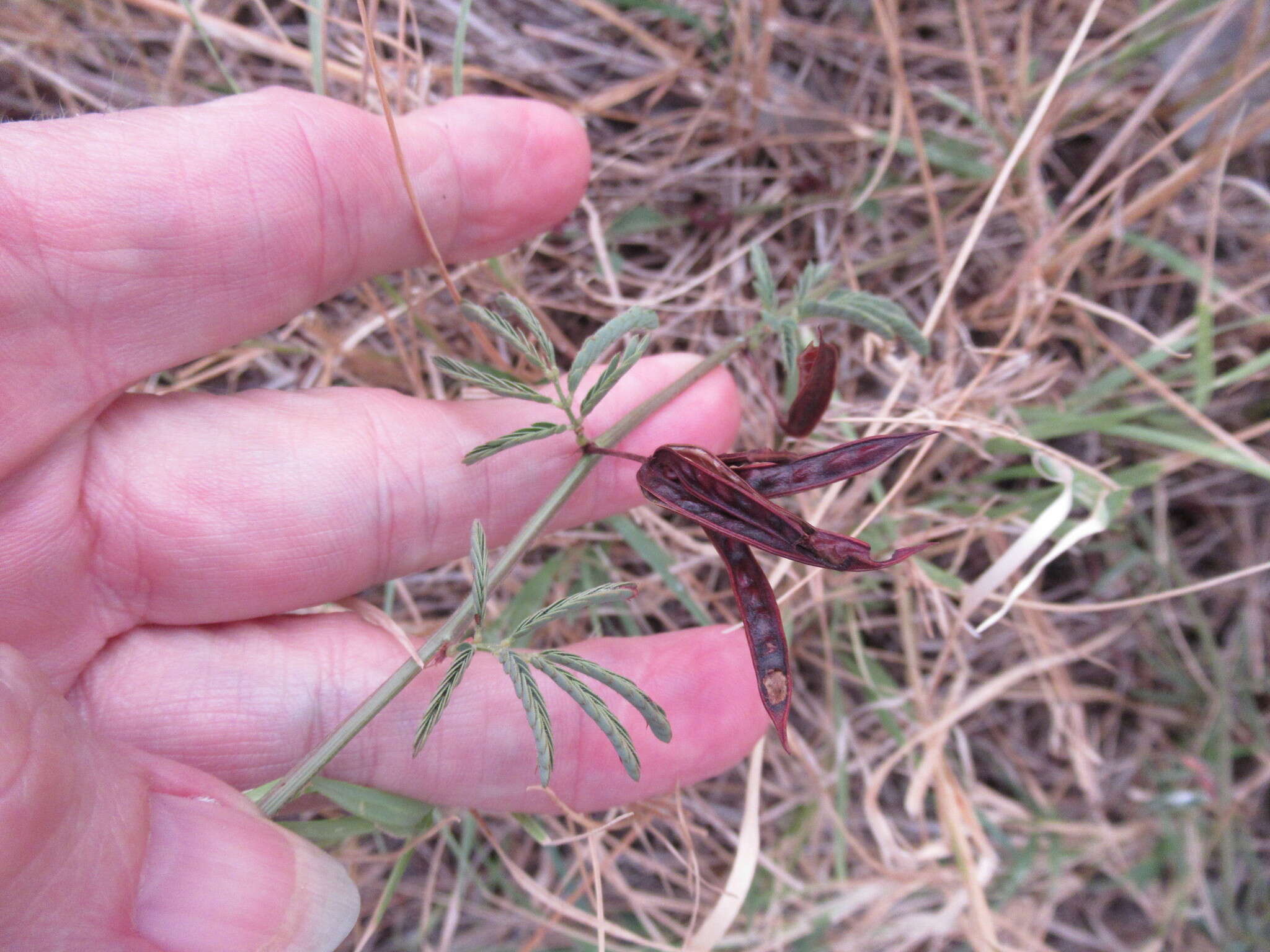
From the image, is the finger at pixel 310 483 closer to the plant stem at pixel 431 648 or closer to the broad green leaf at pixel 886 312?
the plant stem at pixel 431 648

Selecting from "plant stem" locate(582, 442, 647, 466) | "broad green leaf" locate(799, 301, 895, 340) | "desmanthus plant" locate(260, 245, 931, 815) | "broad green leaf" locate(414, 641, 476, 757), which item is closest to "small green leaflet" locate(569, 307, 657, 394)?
"desmanthus plant" locate(260, 245, 931, 815)

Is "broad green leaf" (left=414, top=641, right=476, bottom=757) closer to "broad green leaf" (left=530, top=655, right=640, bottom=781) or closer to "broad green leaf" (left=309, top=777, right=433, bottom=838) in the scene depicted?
"broad green leaf" (left=530, top=655, right=640, bottom=781)

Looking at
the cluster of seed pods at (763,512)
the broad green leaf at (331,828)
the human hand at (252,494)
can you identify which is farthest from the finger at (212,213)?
the broad green leaf at (331,828)

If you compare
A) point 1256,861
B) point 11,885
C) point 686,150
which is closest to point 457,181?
point 686,150

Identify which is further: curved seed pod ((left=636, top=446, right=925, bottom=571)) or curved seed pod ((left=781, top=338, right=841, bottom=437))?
curved seed pod ((left=781, top=338, right=841, bottom=437))

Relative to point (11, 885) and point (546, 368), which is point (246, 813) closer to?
point (11, 885)

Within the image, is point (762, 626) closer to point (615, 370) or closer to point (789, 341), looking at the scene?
point (615, 370)
